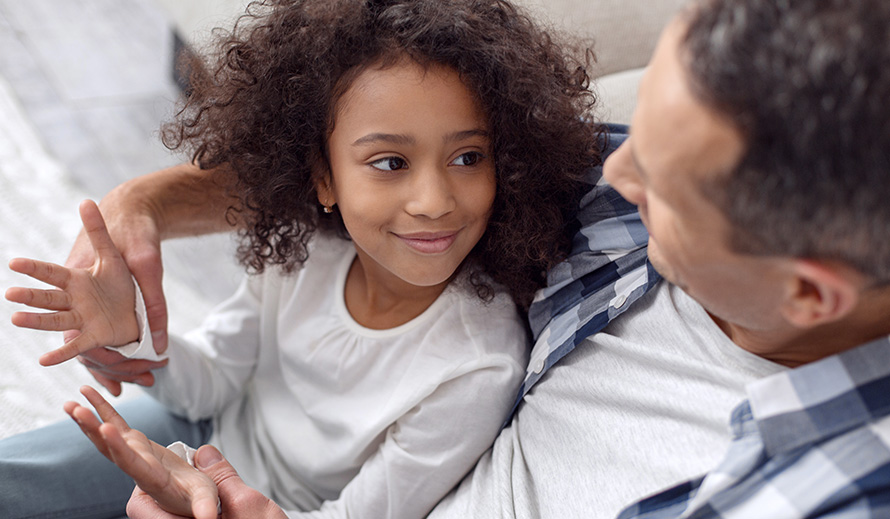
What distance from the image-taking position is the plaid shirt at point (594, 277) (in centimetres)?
99

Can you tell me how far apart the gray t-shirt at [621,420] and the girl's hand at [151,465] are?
0.36 m

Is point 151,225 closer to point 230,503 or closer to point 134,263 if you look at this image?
point 134,263

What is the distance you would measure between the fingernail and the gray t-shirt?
342 mm

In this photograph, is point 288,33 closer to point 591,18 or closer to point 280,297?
point 280,297

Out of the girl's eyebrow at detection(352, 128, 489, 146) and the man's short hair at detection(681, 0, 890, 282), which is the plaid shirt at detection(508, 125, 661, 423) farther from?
the man's short hair at detection(681, 0, 890, 282)

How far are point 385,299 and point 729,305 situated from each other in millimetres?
618

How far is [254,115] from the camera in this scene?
1.13 metres

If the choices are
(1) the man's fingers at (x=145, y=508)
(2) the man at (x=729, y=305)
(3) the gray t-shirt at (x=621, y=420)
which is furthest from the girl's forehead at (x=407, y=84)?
(1) the man's fingers at (x=145, y=508)

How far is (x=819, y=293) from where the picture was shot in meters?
0.68

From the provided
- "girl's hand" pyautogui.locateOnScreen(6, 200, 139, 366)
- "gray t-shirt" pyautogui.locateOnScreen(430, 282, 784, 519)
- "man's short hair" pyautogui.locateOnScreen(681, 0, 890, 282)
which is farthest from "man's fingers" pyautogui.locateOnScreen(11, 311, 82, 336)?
"man's short hair" pyautogui.locateOnScreen(681, 0, 890, 282)

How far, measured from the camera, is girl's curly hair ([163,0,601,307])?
3.33 ft

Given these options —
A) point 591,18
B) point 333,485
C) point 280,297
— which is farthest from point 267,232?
point 591,18

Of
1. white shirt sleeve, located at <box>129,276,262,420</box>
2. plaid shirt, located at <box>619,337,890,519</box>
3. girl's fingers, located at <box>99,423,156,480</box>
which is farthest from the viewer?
white shirt sleeve, located at <box>129,276,262,420</box>

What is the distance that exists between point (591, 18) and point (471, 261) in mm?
733
